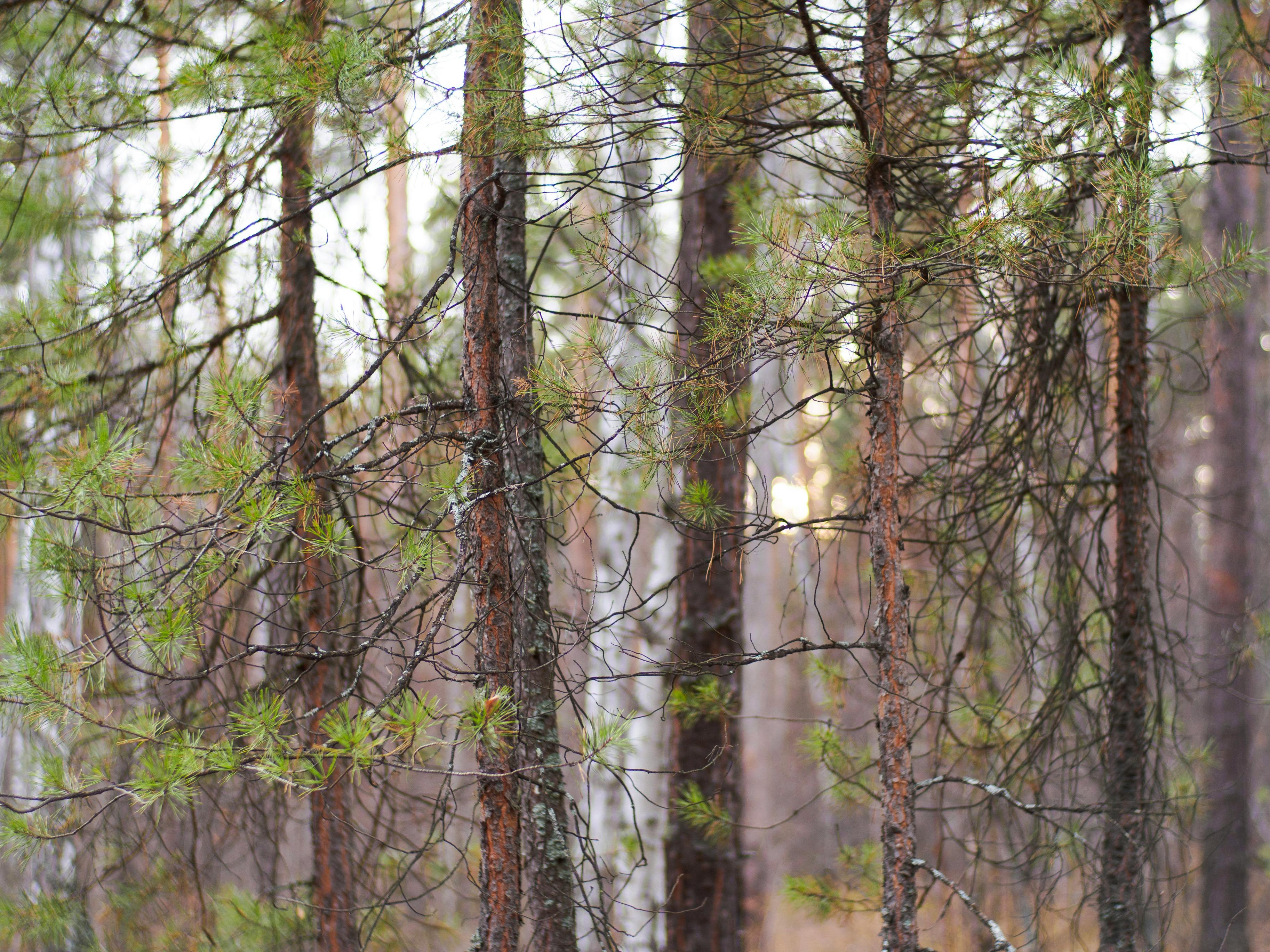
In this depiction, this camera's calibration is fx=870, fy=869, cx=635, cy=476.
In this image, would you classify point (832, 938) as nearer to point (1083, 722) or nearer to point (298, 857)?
point (298, 857)

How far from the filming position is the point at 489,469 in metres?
2.71

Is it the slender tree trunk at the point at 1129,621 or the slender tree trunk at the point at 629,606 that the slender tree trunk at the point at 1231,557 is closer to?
the slender tree trunk at the point at 1129,621

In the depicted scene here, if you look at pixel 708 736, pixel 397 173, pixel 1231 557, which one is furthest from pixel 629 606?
pixel 1231 557

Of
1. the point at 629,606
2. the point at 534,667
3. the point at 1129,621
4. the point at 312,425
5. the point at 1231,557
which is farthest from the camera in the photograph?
the point at 1231,557

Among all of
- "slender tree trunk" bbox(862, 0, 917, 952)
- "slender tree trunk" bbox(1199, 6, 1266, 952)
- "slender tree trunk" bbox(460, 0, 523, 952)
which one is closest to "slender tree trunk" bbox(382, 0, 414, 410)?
"slender tree trunk" bbox(460, 0, 523, 952)

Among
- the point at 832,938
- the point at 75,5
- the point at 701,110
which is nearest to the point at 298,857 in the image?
the point at 832,938

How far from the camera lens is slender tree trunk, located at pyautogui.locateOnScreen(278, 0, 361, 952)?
3609 mm

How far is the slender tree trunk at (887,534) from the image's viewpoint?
251cm

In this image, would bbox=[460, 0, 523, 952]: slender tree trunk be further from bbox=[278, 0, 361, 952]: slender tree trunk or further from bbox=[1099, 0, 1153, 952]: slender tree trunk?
bbox=[1099, 0, 1153, 952]: slender tree trunk

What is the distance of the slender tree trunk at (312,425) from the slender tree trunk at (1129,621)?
9.89 ft

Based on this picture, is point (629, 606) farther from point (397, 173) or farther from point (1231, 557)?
point (1231, 557)

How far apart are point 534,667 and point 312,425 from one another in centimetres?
140

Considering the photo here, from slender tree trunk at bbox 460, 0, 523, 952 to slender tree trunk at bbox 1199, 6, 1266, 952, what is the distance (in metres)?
5.08

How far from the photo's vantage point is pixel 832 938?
12.3 meters
